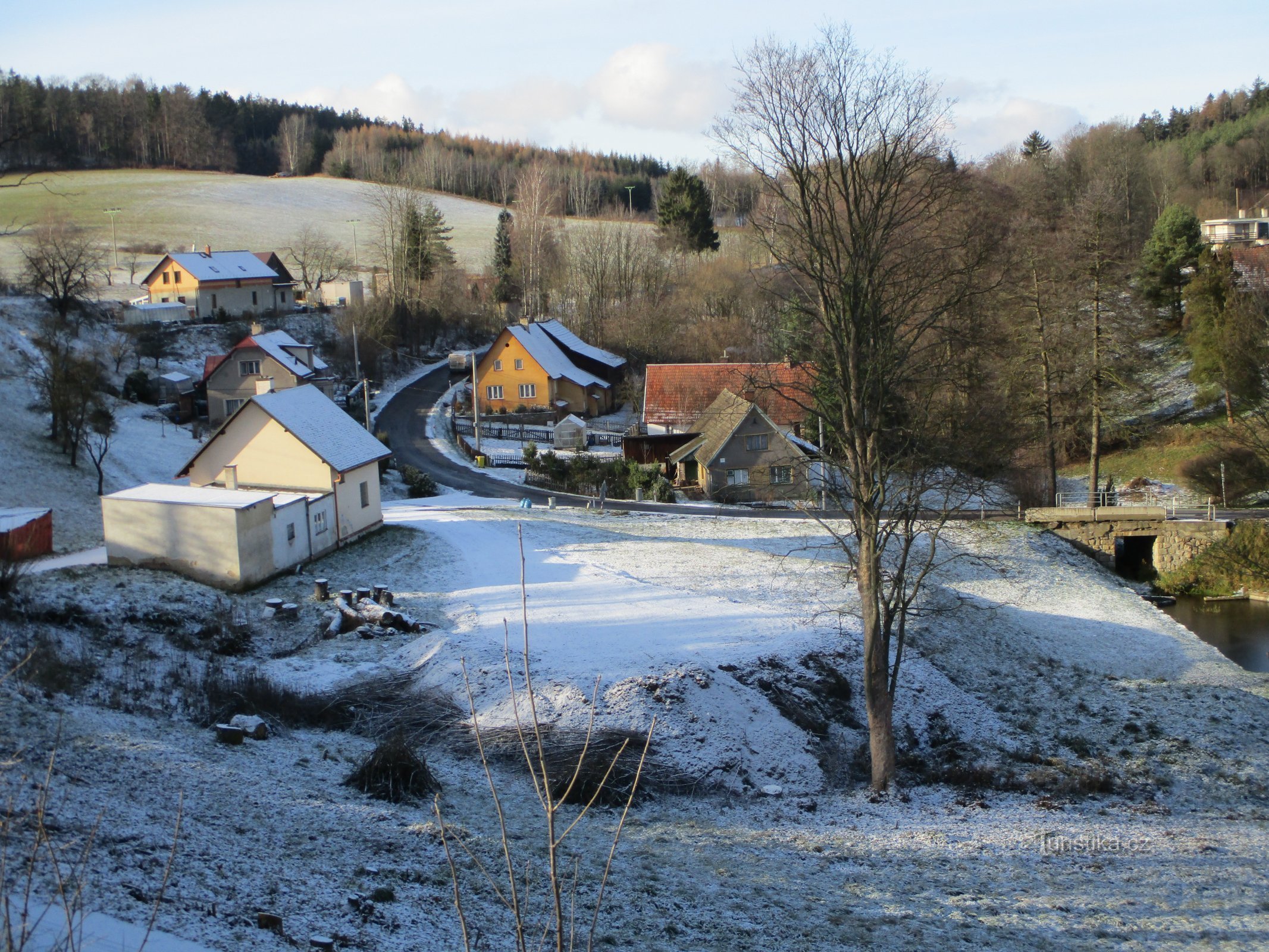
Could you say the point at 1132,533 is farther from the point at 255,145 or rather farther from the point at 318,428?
the point at 255,145

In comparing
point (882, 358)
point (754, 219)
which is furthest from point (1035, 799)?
point (754, 219)

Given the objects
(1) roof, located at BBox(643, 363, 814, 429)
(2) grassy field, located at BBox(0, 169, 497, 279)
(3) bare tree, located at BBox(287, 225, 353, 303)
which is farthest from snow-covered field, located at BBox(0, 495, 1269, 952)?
A: (2) grassy field, located at BBox(0, 169, 497, 279)

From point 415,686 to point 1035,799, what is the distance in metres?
9.85

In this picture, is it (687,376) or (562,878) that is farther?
(687,376)

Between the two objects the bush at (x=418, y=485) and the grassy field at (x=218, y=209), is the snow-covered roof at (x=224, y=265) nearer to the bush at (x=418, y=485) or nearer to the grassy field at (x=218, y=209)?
the grassy field at (x=218, y=209)

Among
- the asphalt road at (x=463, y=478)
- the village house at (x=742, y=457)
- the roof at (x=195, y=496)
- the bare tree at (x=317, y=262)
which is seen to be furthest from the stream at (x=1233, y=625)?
the bare tree at (x=317, y=262)

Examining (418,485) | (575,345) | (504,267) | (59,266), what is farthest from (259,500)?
(504,267)

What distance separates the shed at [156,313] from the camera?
61.2 metres

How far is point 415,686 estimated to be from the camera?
16.6 m

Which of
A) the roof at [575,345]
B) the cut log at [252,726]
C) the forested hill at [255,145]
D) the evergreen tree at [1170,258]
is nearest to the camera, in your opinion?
the cut log at [252,726]

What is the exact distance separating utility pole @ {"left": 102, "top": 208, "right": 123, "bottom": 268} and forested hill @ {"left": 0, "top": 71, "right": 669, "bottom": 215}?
28.1 feet

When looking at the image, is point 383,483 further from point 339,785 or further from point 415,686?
point 339,785

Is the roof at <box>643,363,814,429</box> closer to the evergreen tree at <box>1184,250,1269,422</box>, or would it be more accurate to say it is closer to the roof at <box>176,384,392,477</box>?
the evergreen tree at <box>1184,250,1269,422</box>

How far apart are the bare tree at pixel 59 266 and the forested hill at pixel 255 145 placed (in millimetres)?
34654
